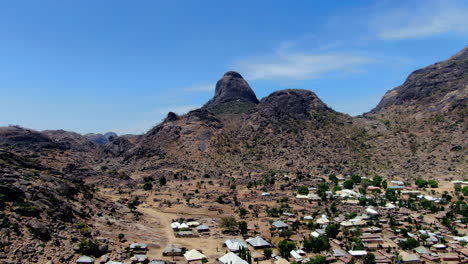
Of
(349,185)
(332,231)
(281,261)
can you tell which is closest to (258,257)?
(281,261)

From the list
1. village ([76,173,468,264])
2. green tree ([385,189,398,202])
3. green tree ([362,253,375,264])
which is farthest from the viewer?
green tree ([385,189,398,202])

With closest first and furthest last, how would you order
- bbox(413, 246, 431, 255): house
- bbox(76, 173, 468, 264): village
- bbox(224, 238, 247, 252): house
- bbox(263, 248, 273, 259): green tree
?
bbox(263, 248, 273, 259): green tree, bbox(76, 173, 468, 264): village, bbox(224, 238, 247, 252): house, bbox(413, 246, 431, 255): house

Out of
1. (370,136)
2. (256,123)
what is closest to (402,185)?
(370,136)

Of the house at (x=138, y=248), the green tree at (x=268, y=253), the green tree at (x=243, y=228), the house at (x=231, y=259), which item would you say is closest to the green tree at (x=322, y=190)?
the green tree at (x=243, y=228)

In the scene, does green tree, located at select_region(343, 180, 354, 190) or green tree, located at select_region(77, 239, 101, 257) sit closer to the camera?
green tree, located at select_region(77, 239, 101, 257)

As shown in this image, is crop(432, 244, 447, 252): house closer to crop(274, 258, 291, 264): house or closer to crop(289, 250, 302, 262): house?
crop(289, 250, 302, 262): house

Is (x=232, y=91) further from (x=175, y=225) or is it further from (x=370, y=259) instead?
(x=370, y=259)

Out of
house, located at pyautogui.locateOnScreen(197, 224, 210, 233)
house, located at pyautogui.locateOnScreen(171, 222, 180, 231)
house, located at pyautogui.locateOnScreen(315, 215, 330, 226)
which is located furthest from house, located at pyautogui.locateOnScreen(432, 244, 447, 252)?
house, located at pyautogui.locateOnScreen(171, 222, 180, 231)
